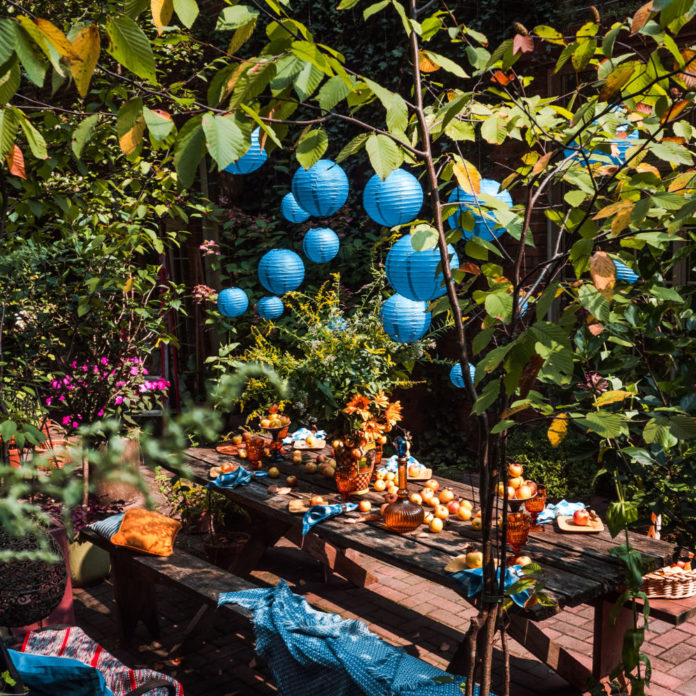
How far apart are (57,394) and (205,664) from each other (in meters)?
2.41

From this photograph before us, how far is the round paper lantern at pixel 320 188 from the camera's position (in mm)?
5605

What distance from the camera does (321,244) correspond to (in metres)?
→ 6.54

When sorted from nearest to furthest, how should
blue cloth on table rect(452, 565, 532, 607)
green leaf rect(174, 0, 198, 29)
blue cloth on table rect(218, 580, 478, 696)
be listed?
green leaf rect(174, 0, 198, 29) < blue cloth on table rect(218, 580, 478, 696) < blue cloth on table rect(452, 565, 532, 607)

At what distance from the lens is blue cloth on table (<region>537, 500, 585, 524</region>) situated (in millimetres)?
3932

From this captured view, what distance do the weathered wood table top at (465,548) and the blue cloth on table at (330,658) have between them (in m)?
0.49

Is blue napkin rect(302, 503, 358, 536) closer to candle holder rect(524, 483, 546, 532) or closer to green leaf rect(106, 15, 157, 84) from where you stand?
candle holder rect(524, 483, 546, 532)

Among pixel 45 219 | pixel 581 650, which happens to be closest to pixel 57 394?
pixel 45 219

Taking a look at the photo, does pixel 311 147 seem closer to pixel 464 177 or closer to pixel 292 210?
pixel 464 177

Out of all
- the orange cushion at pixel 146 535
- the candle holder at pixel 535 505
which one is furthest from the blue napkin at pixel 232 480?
the candle holder at pixel 535 505

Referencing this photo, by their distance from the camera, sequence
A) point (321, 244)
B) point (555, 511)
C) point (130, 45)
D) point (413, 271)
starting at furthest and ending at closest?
point (321, 244)
point (413, 271)
point (555, 511)
point (130, 45)

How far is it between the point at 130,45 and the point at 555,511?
11.4ft

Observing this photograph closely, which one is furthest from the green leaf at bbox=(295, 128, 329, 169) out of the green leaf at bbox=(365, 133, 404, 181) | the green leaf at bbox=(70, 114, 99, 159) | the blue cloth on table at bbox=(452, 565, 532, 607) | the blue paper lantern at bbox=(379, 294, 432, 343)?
the blue paper lantern at bbox=(379, 294, 432, 343)

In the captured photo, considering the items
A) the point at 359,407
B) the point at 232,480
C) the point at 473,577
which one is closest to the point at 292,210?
the point at 232,480

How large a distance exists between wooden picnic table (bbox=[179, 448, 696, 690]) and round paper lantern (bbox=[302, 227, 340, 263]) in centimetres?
267
